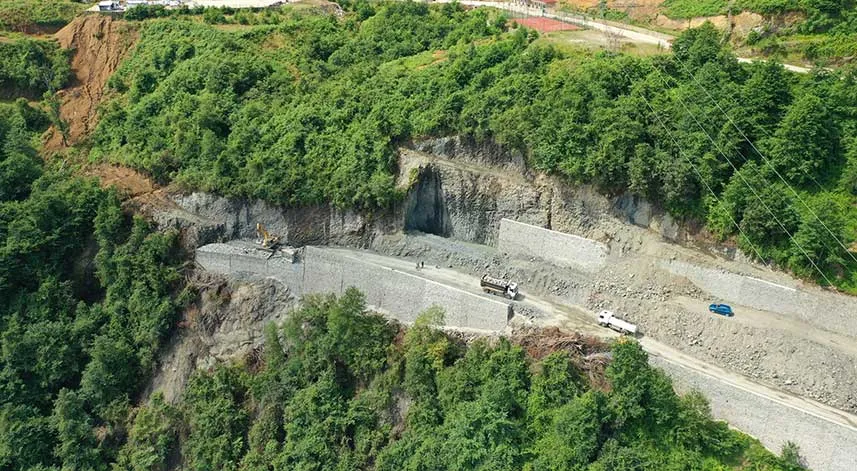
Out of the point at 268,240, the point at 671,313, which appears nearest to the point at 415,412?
the point at 671,313

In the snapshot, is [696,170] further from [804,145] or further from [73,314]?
[73,314]

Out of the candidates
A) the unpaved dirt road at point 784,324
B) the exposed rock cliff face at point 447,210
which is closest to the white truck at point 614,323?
the unpaved dirt road at point 784,324

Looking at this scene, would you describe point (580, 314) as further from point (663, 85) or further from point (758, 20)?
point (758, 20)

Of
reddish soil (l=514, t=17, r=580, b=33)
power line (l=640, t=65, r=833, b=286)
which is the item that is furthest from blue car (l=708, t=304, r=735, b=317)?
reddish soil (l=514, t=17, r=580, b=33)

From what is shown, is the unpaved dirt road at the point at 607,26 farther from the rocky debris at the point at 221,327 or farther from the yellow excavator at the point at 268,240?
the rocky debris at the point at 221,327

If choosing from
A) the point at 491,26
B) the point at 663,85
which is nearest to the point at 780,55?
the point at 663,85

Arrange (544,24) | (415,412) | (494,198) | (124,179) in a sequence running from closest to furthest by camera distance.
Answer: (415,412) < (494,198) < (124,179) < (544,24)
